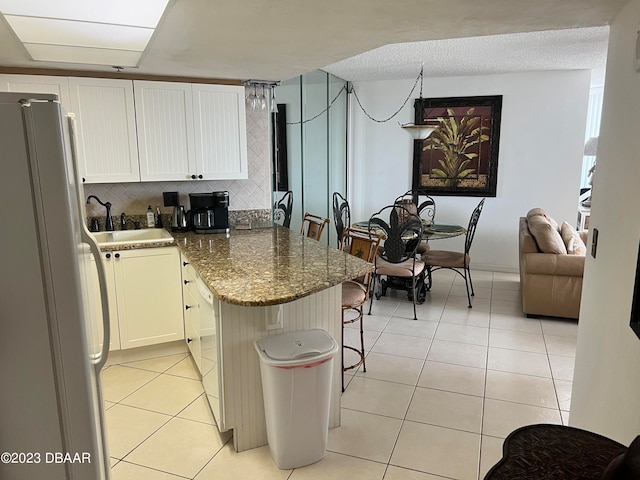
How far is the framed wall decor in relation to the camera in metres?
6.07

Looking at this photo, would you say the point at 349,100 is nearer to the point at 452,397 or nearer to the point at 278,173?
the point at 278,173

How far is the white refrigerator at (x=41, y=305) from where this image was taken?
1.15m

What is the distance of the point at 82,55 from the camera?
286cm

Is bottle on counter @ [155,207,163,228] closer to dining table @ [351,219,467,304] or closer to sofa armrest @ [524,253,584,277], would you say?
dining table @ [351,219,467,304]

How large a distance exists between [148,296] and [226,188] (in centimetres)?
123

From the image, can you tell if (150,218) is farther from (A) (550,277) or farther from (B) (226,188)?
(A) (550,277)

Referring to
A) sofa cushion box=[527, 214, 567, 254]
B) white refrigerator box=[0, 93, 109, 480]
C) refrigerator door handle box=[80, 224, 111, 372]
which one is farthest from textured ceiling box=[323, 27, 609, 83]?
white refrigerator box=[0, 93, 109, 480]

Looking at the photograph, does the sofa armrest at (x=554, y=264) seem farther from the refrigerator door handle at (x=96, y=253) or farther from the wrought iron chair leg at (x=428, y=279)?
the refrigerator door handle at (x=96, y=253)

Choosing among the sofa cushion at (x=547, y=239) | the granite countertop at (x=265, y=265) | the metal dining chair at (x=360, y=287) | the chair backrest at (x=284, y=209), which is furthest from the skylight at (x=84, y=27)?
the sofa cushion at (x=547, y=239)

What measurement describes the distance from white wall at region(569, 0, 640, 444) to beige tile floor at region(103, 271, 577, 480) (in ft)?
2.17

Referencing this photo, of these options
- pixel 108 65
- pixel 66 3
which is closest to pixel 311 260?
pixel 66 3

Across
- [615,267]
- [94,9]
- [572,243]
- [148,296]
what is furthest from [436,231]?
[94,9]

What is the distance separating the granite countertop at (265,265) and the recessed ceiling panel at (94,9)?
4.14 feet

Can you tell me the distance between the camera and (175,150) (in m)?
3.70
